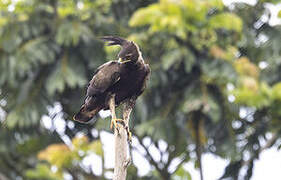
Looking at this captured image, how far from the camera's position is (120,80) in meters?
6.11

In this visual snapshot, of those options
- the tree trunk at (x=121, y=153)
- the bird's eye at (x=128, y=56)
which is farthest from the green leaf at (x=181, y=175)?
the tree trunk at (x=121, y=153)

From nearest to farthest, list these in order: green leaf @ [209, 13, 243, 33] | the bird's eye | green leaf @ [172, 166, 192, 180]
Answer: the bird's eye → green leaf @ [209, 13, 243, 33] → green leaf @ [172, 166, 192, 180]

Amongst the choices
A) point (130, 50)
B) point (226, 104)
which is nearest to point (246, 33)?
point (226, 104)

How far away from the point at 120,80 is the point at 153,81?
4.45 metres

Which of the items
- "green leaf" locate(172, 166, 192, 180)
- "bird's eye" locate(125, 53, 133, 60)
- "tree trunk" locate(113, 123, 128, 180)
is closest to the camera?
"tree trunk" locate(113, 123, 128, 180)

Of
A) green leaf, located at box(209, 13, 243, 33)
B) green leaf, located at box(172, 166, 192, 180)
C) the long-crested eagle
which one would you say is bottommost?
green leaf, located at box(172, 166, 192, 180)

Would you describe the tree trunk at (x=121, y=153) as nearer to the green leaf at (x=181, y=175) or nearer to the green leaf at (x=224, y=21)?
the green leaf at (x=224, y=21)

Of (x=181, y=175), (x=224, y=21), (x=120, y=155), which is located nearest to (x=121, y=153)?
(x=120, y=155)

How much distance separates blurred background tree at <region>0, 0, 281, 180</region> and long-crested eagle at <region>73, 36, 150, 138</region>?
2.90 metres

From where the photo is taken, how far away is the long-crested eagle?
6.08 metres

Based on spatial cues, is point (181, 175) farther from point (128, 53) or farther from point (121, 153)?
point (121, 153)

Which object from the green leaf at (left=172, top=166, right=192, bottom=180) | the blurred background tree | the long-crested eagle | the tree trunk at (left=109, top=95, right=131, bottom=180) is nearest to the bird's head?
the long-crested eagle

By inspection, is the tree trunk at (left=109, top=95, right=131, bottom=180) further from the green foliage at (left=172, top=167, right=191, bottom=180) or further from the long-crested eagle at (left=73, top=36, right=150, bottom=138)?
the green foliage at (left=172, top=167, right=191, bottom=180)

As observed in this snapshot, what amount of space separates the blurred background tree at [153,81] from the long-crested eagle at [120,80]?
290 cm
